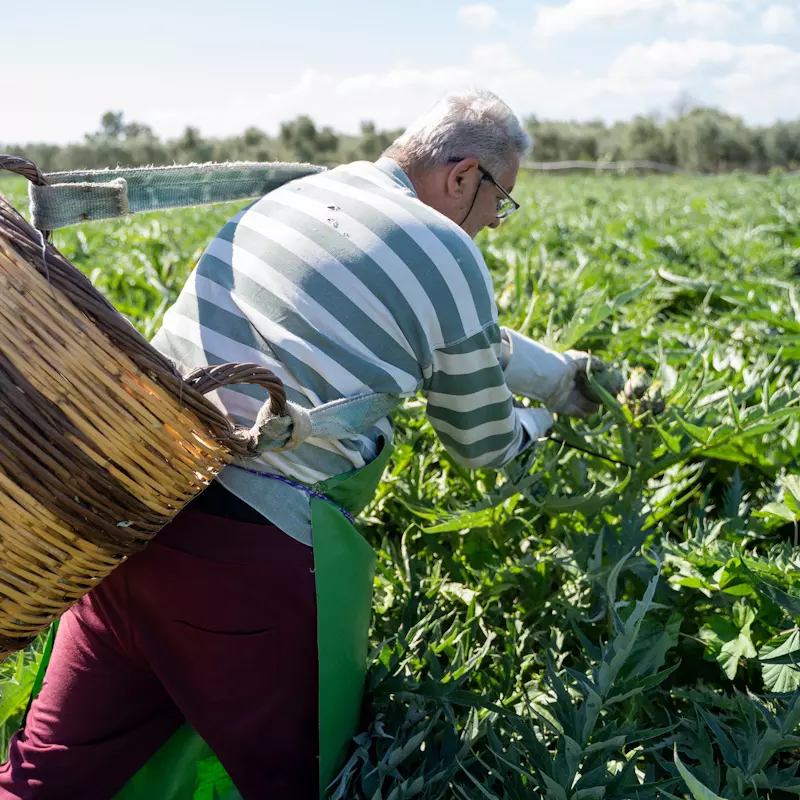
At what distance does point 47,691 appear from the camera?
165cm

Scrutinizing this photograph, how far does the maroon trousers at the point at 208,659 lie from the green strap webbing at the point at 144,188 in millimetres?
546

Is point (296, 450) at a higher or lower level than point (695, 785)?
higher

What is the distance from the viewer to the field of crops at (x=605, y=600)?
1.46 m

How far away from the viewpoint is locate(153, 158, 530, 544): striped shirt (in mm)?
1482

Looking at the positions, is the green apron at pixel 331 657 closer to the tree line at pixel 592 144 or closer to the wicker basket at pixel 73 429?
the wicker basket at pixel 73 429

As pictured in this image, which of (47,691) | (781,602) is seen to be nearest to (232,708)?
(47,691)

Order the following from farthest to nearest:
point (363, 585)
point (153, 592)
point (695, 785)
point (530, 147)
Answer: point (530, 147)
point (363, 585)
point (153, 592)
point (695, 785)

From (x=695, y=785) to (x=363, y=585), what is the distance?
748 mm

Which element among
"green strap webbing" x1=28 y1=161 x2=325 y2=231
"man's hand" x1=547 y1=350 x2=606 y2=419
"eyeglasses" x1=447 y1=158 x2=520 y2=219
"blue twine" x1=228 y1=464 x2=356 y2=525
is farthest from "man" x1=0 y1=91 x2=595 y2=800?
"man's hand" x1=547 y1=350 x2=606 y2=419

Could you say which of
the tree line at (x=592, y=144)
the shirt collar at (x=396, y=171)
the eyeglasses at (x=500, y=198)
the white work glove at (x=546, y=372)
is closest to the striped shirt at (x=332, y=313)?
the shirt collar at (x=396, y=171)

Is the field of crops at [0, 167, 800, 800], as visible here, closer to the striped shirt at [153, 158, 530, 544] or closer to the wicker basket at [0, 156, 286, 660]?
the striped shirt at [153, 158, 530, 544]

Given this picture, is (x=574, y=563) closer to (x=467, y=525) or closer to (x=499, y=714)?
(x=467, y=525)

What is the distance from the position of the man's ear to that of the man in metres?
0.18

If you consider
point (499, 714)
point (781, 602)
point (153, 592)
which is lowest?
point (499, 714)
